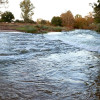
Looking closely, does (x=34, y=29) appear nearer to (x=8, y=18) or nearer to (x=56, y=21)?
(x=8, y=18)

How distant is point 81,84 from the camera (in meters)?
2.36

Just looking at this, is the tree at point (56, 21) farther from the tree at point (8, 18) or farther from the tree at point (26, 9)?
the tree at point (8, 18)

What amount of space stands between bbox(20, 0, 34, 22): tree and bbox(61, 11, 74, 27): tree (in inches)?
417

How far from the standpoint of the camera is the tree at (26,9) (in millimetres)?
37594

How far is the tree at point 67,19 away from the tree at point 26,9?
34.7ft

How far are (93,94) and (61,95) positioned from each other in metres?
0.44

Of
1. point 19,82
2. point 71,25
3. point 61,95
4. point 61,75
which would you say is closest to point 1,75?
point 19,82

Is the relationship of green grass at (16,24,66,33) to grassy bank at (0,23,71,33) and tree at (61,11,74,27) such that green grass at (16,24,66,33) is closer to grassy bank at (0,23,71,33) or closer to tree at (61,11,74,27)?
grassy bank at (0,23,71,33)

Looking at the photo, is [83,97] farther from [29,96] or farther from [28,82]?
[28,82]

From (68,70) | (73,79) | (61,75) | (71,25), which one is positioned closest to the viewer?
(73,79)

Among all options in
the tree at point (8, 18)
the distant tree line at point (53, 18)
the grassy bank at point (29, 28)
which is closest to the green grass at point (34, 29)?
the grassy bank at point (29, 28)

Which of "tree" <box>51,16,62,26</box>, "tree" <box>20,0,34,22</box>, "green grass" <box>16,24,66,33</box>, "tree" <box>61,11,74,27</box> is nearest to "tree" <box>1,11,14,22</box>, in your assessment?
"tree" <box>20,0,34,22</box>

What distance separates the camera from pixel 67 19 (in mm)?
44094

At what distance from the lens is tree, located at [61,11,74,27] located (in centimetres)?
4366
